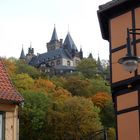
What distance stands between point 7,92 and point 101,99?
3487 inches

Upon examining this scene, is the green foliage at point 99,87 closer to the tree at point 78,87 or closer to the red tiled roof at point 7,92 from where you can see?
the tree at point 78,87

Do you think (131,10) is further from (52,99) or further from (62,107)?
(52,99)

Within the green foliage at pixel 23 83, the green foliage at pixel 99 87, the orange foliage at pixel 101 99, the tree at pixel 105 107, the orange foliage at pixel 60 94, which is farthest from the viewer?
the green foliage at pixel 99 87

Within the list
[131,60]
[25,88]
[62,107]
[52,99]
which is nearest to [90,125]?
[62,107]

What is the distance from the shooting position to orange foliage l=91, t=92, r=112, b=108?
105938mm

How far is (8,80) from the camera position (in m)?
Answer: 20.5

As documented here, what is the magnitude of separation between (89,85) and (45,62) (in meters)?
78.6

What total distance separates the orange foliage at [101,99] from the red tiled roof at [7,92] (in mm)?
85528

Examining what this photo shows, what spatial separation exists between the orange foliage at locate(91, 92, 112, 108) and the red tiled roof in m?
85.5

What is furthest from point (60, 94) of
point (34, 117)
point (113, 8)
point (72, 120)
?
point (113, 8)

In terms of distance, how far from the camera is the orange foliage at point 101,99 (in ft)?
348

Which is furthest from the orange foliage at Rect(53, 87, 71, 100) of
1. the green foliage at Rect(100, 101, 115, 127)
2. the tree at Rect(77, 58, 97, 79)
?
the tree at Rect(77, 58, 97, 79)

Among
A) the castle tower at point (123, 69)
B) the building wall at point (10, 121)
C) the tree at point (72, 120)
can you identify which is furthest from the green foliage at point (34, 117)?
the castle tower at point (123, 69)

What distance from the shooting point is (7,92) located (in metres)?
19.7
